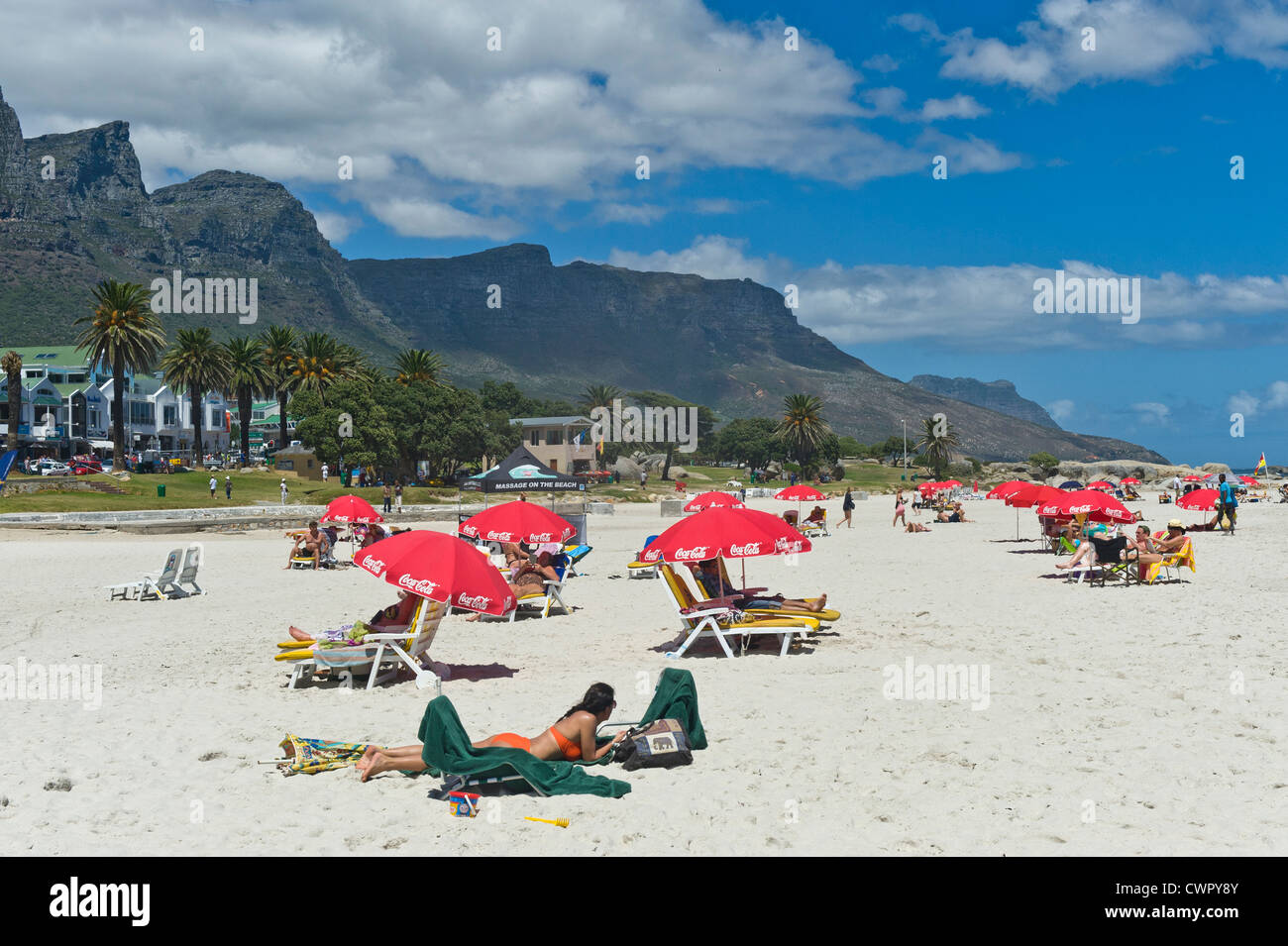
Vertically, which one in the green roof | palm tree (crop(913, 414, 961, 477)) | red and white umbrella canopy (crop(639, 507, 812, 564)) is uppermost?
the green roof

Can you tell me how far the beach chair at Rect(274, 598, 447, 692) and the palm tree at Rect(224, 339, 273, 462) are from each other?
2721 inches

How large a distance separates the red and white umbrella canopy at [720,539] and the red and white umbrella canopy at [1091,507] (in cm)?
1020

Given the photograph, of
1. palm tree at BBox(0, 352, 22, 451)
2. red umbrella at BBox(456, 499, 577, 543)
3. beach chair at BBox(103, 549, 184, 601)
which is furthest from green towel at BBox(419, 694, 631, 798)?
palm tree at BBox(0, 352, 22, 451)

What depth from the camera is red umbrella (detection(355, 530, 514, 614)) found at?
9102mm

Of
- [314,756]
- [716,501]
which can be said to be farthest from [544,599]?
[716,501]

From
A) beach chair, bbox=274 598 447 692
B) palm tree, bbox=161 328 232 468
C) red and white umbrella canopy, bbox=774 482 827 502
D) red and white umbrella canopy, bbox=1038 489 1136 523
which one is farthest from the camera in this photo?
palm tree, bbox=161 328 232 468

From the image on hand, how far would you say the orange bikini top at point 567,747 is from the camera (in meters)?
6.82

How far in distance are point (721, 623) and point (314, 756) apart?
228 inches

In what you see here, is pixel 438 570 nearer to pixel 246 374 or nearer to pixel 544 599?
pixel 544 599

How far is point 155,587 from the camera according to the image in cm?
1572

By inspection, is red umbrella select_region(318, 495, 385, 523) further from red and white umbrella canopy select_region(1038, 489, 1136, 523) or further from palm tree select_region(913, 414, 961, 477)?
palm tree select_region(913, 414, 961, 477)

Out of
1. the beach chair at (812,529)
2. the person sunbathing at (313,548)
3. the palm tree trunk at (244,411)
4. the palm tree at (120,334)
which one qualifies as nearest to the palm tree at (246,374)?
the palm tree trunk at (244,411)
